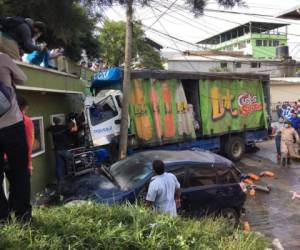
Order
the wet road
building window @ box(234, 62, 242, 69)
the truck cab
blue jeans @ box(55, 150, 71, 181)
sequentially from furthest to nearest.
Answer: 1. building window @ box(234, 62, 242, 69)
2. the truck cab
3. blue jeans @ box(55, 150, 71, 181)
4. the wet road

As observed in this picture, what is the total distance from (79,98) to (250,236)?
11125 millimetres

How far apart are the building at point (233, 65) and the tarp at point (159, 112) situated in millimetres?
30010

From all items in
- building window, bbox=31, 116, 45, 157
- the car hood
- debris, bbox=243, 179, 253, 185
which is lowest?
debris, bbox=243, 179, 253, 185

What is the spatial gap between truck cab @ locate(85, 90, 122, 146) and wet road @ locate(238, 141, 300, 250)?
4.22 meters

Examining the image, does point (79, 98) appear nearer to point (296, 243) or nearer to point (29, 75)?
point (29, 75)

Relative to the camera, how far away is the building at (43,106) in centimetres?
980

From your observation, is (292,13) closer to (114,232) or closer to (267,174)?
(267,174)

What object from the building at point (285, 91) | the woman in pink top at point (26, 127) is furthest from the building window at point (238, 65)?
the woman in pink top at point (26, 127)

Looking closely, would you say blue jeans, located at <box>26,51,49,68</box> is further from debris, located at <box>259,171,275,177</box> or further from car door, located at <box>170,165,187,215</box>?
Answer: debris, located at <box>259,171,275,177</box>

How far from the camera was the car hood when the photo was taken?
7.00m

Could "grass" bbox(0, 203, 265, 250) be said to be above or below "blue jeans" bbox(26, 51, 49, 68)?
below

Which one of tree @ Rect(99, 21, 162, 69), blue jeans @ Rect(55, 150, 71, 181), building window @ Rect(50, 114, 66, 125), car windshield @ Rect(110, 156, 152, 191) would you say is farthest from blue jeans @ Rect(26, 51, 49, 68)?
tree @ Rect(99, 21, 162, 69)

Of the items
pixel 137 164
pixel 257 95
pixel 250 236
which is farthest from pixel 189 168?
pixel 257 95

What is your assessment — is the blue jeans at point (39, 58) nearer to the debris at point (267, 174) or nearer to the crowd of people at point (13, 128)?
the crowd of people at point (13, 128)
